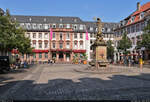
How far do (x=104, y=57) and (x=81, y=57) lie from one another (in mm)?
34913

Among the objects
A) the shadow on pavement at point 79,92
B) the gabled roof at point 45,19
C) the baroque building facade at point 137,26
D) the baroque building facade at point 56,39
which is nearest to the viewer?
the shadow on pavement at point 79,92

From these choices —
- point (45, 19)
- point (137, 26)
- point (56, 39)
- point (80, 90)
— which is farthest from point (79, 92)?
point (45, 19)

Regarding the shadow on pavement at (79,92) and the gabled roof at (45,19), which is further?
the gabled roof at (45,19)

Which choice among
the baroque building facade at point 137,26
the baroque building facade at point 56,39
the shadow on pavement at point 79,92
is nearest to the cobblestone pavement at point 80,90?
the shadow on pavement at point 79,92

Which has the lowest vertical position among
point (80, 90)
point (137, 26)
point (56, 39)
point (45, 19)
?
Answer: point (80, 90)

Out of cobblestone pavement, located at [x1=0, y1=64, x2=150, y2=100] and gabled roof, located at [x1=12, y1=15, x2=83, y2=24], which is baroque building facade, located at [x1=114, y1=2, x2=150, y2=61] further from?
cobblestone pavement, located at [x1=0, y1=64, x2=150, y2=100]

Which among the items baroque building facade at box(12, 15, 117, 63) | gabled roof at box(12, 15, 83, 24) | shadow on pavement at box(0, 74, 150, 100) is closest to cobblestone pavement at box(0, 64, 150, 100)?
shadow on pavement at box(0, 74, 150, 100)

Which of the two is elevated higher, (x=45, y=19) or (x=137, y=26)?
(x=45, y=19)

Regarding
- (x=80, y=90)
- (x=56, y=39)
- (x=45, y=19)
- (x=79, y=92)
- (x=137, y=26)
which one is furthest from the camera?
(x=45, y=19)

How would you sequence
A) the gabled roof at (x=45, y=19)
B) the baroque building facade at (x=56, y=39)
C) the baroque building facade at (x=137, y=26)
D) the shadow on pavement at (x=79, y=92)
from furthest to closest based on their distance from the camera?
the gabled roof at (x=45, y=19)
the baroque building facade at (x=56, y=39)
the baroque building facade at (x=137, y=26)
the shadow on pavement at (x=79, y=92)

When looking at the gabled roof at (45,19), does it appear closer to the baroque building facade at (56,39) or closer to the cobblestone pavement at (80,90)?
the baroque building facade at (56,39)

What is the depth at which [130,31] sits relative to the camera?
42688 millimetres

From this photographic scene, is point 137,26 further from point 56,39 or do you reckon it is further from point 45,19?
point 45,19

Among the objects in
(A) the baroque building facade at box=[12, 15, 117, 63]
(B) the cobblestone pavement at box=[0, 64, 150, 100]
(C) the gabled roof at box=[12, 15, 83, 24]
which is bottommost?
(B) the cobblestone pavement at box=[0, 64, 150, 100]
